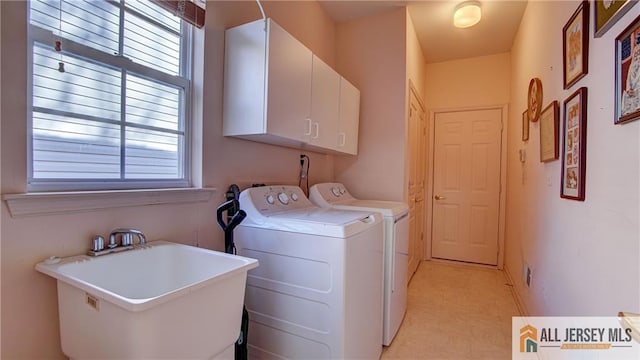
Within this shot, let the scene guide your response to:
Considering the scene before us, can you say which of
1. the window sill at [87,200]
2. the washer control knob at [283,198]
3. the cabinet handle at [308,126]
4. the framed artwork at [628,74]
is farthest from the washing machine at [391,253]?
the framed artwork at [628,74]

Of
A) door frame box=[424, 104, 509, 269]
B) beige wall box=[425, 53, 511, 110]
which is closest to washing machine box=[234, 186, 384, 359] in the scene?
door frame box=[424, 104, 509, 269]

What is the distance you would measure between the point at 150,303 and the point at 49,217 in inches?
24.6

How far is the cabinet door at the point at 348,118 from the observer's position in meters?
2.55

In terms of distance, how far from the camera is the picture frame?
5.78ft

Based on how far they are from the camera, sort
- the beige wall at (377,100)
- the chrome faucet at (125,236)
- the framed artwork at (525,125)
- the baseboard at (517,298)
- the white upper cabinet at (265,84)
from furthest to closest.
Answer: the beige wall at (377,100) → the framed artwork at (525,125) → the baseboard at (517,298) → the white upper cabinet at (265,84) → the chrome faucet at (125,236)

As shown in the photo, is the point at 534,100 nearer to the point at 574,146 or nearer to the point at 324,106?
the point at 574,146

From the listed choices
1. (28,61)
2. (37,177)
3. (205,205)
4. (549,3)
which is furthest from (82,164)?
(549,3)

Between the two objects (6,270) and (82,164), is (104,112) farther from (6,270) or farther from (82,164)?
(6,270)

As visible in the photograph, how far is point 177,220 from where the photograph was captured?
1521 mm

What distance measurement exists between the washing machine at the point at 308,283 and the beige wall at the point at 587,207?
95 cm

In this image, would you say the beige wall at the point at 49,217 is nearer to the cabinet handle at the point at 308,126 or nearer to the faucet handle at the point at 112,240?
the faucet handle at the point at 112,240

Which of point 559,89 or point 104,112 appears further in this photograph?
point 559,89

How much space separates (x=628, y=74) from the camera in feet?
3.23

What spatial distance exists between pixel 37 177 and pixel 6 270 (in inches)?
12.7
